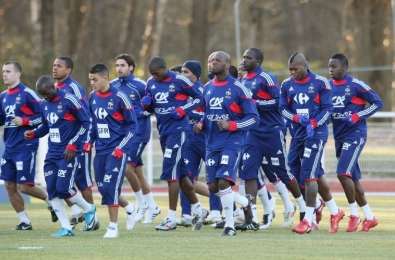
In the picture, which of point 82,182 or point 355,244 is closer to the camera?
point 355,244

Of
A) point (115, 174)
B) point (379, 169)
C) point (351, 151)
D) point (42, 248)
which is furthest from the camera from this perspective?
point (379, 169)

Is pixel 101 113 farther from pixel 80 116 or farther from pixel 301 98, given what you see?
pixel 301 98

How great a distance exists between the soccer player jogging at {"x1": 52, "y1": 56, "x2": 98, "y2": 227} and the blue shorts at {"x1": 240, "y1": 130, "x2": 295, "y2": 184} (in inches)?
87.1

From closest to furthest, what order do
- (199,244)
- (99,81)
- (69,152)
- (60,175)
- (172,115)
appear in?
(199,244) < (99,81) < (69,152) < (60,175) < (172,115)

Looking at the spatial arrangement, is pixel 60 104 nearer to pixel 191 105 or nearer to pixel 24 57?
pixel 191 105

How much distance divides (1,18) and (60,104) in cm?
4430

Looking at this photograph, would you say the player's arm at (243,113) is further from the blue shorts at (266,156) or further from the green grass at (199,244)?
the blue shorts at (266,156)

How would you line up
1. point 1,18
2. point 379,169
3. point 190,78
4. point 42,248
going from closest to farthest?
point 42,248
point 190,78
point 379,169
point 1,18

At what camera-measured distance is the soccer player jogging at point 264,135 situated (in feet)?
59.7

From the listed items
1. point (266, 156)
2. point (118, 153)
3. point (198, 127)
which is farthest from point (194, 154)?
point (118, 153)

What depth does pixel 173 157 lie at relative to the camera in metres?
18.6

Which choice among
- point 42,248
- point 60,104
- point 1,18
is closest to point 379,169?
point 60,104

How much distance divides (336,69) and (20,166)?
462cm

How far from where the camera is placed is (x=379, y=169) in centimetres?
2977
